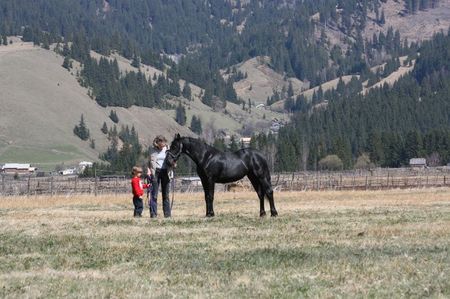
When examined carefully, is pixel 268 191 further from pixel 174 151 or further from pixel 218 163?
pixel 174 151

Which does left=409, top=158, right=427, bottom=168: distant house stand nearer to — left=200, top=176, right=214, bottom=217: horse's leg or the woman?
the woman

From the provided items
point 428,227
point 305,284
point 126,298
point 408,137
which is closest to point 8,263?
point 126,298

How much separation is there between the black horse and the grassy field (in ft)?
7.82

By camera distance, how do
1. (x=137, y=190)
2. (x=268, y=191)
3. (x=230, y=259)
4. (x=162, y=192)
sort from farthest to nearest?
(x=137, y=190), (x=162, y=192), (x=268, y=191), (x=230, y=259)

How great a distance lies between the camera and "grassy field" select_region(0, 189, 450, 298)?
11.7 m

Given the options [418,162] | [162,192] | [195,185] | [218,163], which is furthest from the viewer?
[418,162]

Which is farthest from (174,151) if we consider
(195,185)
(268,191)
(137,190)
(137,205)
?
(195,185)

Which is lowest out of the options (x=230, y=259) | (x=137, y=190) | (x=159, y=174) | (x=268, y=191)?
(x=230, y=259)

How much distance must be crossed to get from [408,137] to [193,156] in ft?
564

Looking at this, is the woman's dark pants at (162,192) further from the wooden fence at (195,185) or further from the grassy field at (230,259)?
the wooden fence at (195,185)

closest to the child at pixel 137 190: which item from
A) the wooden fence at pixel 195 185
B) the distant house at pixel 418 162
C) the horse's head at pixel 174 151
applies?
the horse's head at pixel 174 151

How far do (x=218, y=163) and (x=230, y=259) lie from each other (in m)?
10.2

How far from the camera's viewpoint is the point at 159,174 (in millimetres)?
26203

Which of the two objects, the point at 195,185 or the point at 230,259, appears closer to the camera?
the point at 230,259
